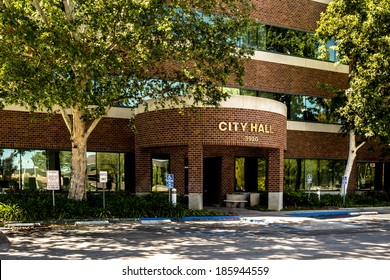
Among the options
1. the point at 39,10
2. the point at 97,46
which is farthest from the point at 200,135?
the point at 39,10

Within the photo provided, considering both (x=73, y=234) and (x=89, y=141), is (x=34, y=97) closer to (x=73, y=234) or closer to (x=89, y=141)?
(x=73, y=234)

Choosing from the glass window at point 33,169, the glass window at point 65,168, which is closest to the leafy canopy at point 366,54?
the glass window at point 65,168

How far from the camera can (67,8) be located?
15.9 m

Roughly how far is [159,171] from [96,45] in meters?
10.7

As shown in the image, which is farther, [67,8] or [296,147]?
[296,147]

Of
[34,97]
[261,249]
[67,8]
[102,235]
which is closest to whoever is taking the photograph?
[261,249]

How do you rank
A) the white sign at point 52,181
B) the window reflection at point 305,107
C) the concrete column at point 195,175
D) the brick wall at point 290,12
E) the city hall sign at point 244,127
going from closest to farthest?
1. the white sign at point 52,181
2. the concrete column at point 195,175
3. the city hall sign at point 244,127
4. the brick wall at point 290,12
5. the window reflection at point 305,107

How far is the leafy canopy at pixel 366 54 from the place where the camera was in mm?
22062

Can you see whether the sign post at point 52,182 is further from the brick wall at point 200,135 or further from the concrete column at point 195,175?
the concrete column at point 195,175

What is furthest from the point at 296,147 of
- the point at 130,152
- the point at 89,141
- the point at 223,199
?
the point at 89,141

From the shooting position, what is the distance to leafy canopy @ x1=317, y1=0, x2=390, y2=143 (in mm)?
22062

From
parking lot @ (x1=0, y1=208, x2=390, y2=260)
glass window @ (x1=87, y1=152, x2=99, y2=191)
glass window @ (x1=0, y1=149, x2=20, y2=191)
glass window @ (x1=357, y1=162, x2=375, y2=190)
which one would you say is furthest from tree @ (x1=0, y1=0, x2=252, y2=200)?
glass window @ (x1=357, y1=162, x2=375, y2=190)

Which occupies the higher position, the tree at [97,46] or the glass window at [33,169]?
the tree at [97,46]

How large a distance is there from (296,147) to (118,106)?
11.4m
